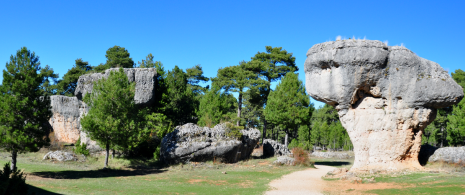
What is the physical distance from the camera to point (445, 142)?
49.3m

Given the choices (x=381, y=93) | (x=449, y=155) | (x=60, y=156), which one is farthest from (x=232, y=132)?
(x=449, y=155)

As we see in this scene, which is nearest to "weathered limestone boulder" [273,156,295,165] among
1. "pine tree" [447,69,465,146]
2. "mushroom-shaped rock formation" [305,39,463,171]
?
"mushroom-shaped rock formation" [305,39,463,171]

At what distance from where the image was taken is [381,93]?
877 inches

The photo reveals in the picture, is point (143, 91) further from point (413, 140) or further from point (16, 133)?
point (413, 140)

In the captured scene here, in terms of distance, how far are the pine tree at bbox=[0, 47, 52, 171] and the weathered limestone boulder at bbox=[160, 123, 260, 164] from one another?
9538 millimetres

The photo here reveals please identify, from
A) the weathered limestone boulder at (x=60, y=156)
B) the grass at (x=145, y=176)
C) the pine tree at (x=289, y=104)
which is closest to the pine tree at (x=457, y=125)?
the pine tree at (x=289, y=104)

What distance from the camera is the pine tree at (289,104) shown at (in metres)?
35.2

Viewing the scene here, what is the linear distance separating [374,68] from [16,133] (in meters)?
22.9

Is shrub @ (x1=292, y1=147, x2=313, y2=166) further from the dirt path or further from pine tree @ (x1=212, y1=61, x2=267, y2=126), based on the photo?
pine tree @ (x1=212, y1=61, x2=267, y2=126)

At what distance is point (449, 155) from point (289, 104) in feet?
50.9

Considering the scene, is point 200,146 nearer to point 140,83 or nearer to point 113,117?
point 113,117

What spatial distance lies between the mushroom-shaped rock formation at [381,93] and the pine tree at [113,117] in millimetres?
14478

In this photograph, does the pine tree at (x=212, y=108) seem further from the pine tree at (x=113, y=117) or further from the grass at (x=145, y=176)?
the pine tree at (x=113, y=117)

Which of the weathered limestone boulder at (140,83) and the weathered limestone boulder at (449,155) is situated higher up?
the weathered limestone boulder at (140,83)
